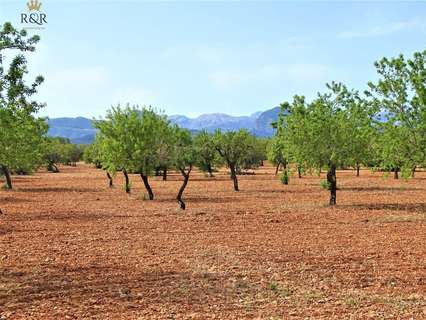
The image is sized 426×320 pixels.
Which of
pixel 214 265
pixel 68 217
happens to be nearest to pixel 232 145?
pixel 68 217

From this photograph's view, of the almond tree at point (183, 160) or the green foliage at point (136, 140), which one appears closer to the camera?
the almond tree at point (183, 160)

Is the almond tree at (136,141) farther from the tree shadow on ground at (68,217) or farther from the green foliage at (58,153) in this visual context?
the green foliage at (58,153)

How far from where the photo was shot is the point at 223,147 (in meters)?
50.0

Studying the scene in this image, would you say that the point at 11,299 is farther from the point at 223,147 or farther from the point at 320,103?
the point at 223,147

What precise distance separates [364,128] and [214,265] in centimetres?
1785

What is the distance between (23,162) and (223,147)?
19.9 m

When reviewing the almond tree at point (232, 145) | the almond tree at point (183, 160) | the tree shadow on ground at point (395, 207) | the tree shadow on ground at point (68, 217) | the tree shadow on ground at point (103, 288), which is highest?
the almond tree at point (232, 145)

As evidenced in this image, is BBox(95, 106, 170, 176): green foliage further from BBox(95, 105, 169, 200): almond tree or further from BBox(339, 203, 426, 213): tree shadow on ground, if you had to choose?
BBox(339, 203, 426, 213): tree shadow on ground

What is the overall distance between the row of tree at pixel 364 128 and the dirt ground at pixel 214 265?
375cm

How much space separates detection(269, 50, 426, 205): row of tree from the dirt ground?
3753 mm

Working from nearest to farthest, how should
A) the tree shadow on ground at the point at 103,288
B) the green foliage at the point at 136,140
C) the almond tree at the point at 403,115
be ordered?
1. the tree shadow on ground at the point at 103,288
2. the almond tree at the point at 403,115
3. the green foliage at the point at 136,140

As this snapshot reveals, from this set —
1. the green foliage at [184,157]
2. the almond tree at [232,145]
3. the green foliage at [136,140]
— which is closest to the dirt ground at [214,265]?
the green foliage at [184,157]

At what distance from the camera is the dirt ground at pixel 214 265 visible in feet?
34.3

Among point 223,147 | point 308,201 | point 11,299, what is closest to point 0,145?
point 11,299
